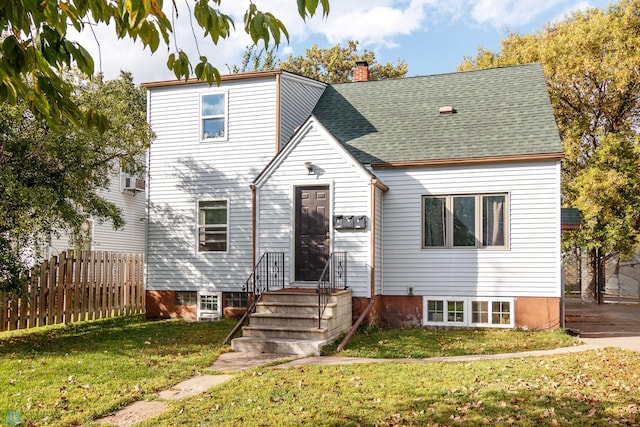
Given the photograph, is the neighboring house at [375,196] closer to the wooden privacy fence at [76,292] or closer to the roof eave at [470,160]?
the roof eave at [470,160]

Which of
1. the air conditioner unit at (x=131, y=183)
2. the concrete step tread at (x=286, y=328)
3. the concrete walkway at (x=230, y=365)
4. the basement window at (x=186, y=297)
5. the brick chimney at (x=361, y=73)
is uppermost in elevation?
the brick chimney at (x=361, y=73)

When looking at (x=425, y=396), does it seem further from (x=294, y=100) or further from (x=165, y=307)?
(x=294, y=100)

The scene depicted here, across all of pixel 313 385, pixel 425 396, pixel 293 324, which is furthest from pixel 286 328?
pixel 425 396

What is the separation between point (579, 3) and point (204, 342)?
22.9 metres

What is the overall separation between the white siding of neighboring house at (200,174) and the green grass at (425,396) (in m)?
6.47

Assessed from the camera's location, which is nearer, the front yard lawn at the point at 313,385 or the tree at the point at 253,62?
the front yard lawn at the point at 313,385

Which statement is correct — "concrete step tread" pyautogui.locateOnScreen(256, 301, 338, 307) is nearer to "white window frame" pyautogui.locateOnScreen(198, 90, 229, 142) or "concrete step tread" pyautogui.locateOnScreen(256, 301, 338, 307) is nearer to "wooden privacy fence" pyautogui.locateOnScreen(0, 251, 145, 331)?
"wooden privacy fence" pyautogui.locateOnScreen(0, 251, 145, 331)

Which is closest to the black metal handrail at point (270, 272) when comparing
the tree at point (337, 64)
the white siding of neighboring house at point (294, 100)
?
the white siding of neighboring house at point (294, 100)

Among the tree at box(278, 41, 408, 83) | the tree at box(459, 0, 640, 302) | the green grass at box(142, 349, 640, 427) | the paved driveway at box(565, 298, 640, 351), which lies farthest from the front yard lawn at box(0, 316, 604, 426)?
the tree at box(278, 41, 408, 83)

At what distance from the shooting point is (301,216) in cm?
1326

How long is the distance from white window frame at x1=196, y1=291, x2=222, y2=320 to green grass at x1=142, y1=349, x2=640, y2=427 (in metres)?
6.26

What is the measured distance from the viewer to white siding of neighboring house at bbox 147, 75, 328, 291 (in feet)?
47.7

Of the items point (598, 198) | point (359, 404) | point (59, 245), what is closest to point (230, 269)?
point (359, 404)

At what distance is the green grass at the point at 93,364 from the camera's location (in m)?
6.55
